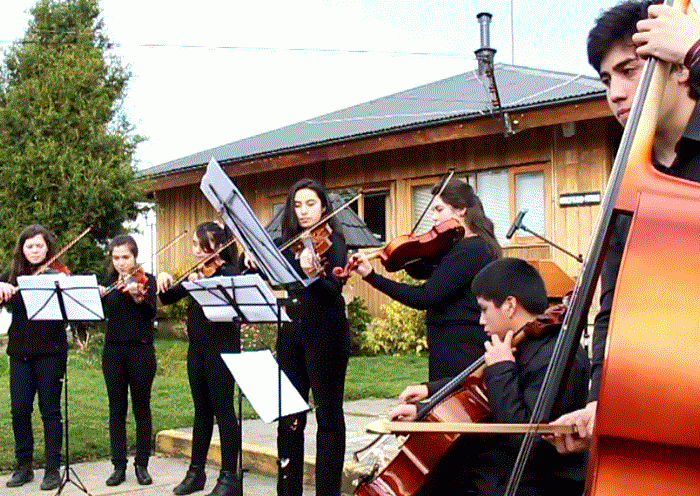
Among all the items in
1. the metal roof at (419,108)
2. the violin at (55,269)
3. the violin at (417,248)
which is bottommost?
the violin at (55,269)

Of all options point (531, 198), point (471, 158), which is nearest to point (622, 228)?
point (531, 198)

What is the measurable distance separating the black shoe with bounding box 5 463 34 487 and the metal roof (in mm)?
7344

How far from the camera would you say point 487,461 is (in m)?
3.03

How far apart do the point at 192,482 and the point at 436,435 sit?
9.69 feet

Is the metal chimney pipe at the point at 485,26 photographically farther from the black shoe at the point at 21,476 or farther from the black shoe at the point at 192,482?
the black shoe at the point at 21,476

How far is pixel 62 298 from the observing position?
534 cm

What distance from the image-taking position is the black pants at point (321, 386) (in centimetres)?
446

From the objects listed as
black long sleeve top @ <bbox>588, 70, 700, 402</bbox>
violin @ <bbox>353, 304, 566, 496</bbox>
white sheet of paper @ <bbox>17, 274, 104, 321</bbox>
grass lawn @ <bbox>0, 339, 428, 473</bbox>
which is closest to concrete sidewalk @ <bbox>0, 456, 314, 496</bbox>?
grass lawn @ <bbox>0, 339, 428, 473</bbox>

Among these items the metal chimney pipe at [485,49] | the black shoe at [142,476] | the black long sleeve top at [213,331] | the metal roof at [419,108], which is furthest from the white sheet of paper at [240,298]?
the metal chimney pipe at [485,49]

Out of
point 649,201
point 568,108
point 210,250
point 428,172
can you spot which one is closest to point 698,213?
point 649,201

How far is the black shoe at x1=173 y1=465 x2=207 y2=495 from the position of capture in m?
5.43

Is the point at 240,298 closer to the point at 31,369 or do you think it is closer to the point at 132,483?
the point at 132,483

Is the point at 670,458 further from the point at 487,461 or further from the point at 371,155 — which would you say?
the point at 371,155

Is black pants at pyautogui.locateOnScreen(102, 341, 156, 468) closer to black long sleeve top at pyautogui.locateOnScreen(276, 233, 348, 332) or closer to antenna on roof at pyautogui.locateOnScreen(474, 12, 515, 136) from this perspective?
black long sleeve top at pyautogui.locateOnScreen(276, 233, 348, 332)
